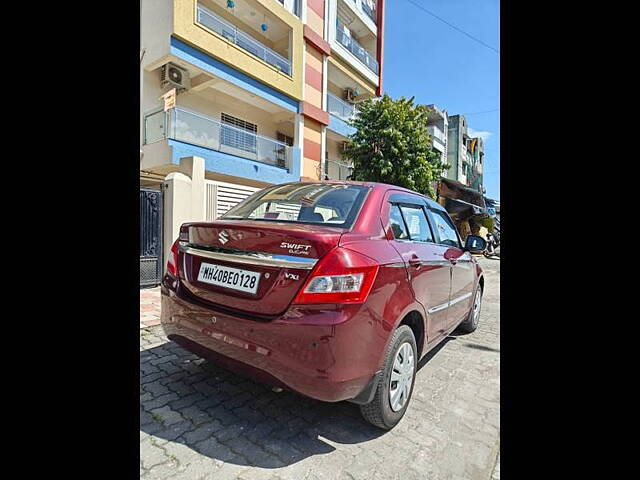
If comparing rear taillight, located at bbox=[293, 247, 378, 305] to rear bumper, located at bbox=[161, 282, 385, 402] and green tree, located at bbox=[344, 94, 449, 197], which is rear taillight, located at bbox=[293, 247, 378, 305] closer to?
rear bumper, located at bbox=[161, 282, 385, 402]

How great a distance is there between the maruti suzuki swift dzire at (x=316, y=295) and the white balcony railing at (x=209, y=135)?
7.57 metres

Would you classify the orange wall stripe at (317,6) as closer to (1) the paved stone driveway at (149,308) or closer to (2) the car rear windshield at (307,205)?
(1) the paved stone driveway at (149,308)

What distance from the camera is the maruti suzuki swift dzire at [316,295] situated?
1.72m

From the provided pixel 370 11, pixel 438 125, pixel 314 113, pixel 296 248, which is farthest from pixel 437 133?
pixel 296 248

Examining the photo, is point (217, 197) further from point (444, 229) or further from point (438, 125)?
point (438, 125)

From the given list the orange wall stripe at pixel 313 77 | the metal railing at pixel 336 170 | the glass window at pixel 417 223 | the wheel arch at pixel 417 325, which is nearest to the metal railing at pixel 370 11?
the orange wall stripe at pixel 313 77

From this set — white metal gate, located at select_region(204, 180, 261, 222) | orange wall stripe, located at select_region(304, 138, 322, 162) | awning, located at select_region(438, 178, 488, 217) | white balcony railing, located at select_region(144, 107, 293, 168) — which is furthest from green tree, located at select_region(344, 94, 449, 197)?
awning, located at select_region(438, 178, 488, 217)

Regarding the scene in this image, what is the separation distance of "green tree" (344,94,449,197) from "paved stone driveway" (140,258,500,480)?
9818 mm

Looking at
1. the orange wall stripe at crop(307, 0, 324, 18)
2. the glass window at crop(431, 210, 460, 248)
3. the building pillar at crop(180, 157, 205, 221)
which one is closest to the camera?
the glass window at crop(431, 210, 460, 248)

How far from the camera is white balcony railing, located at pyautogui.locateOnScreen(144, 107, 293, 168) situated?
29.1 feet

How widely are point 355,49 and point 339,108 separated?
3295mm

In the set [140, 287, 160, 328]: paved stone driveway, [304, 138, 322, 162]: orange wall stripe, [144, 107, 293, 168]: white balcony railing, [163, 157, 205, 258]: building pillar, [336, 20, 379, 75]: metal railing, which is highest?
[336, 20, 379, 75]: metal railing
